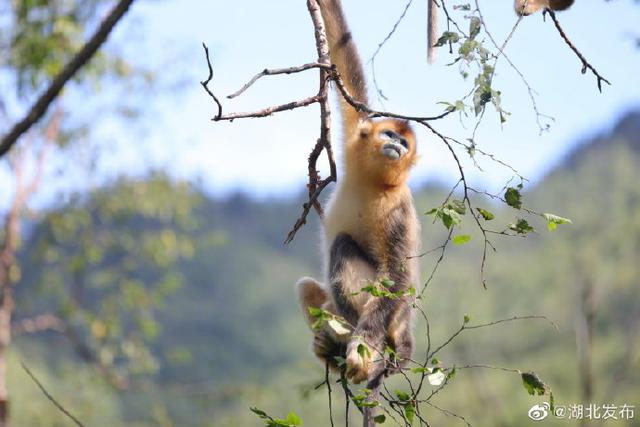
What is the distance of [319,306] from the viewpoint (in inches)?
198

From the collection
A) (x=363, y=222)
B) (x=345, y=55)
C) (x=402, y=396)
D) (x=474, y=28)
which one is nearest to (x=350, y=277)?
(x=363, y=222)

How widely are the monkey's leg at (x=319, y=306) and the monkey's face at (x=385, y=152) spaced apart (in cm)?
72

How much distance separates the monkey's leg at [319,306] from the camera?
189 inches

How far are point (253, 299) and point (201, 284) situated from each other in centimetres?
404

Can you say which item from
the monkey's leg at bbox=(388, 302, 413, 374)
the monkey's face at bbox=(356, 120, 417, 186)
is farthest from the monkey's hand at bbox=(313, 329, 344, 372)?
the monkey's face at bbox=(356, 120, 417, 186)

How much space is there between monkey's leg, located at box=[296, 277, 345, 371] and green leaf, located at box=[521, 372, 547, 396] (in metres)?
1.79

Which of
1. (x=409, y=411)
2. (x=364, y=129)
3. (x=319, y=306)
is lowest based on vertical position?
(x=409, y=411)

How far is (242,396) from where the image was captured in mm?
10516

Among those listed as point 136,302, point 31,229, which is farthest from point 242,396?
point 31,229

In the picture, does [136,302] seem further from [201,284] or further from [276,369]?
[201,284]

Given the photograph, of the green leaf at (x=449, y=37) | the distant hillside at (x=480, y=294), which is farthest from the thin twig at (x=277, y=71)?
the distant hillside at (x=480, y=294)

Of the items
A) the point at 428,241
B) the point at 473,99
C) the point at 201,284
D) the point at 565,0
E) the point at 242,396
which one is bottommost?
the point at 242,396

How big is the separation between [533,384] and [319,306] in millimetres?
2192

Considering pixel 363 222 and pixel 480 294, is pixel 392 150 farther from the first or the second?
pixel 480 294
